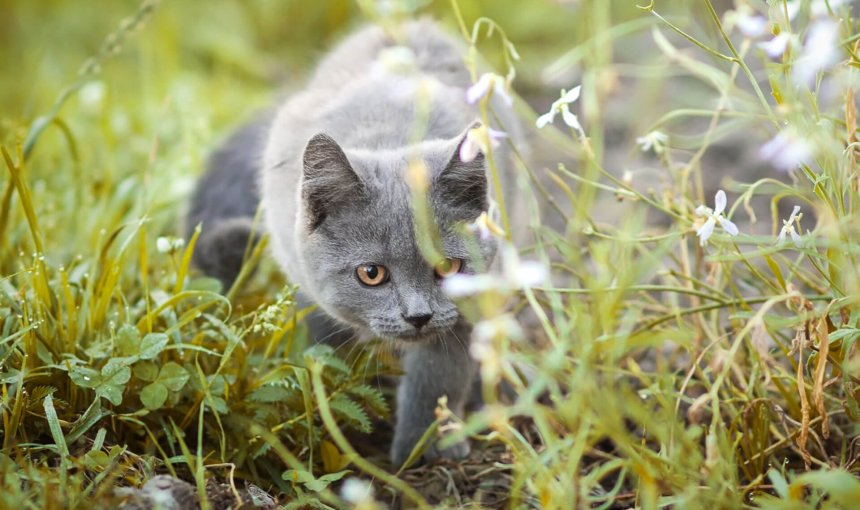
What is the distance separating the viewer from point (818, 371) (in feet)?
5.02

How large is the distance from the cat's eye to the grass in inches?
7.1

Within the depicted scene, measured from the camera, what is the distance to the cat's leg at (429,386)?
2.17 metres

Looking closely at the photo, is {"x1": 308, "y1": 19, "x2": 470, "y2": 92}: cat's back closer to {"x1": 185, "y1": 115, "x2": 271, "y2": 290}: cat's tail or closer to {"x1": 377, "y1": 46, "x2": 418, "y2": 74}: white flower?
{"x1": 185, "y1": 115, "x2": 271, "y2": 290}: cat's tail

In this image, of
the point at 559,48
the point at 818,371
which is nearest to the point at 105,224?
the point at 818,371

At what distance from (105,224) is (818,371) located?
2.02m

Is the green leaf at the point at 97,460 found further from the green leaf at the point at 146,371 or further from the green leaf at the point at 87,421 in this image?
the green leaf at the point at 146,371

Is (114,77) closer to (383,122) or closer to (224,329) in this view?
(383,122)

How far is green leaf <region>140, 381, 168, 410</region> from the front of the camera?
5.78ft

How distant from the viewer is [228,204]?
280 centimetres

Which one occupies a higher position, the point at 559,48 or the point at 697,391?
the point at 559,48

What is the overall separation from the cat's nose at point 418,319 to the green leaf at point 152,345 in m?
0.54

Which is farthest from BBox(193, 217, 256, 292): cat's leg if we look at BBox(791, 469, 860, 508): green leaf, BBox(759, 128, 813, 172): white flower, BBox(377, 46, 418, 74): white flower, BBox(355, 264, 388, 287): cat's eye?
BBox(791, 469, 860, 508): green leaf

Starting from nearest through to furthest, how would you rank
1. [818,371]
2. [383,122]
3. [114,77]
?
[818,371], [383,122], [114,77]

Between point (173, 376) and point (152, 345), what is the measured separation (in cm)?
8
